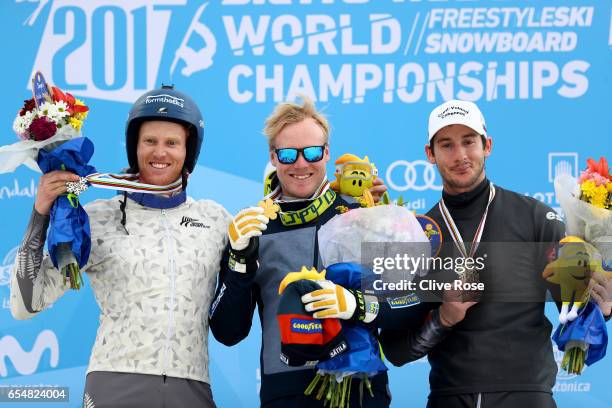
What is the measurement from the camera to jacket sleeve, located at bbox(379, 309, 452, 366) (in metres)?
3.09

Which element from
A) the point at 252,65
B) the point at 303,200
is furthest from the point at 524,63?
the point at 303,200

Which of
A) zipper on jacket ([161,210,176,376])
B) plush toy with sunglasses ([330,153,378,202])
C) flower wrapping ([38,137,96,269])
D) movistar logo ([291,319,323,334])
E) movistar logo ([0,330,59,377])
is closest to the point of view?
movistar logo ([291,319,323,334])

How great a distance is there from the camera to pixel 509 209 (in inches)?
126

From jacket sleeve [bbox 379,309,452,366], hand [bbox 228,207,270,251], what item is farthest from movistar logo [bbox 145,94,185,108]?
jacket sleeve [bbox 379,309,452,366]

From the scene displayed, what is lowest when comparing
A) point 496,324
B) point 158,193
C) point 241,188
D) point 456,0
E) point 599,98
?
point 496,324

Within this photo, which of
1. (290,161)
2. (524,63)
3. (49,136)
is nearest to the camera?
(49,136)

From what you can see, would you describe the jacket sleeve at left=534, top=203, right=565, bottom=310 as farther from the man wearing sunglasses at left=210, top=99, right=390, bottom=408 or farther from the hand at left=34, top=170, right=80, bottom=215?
the hand at left=34, top=170, right=80, bottom=215

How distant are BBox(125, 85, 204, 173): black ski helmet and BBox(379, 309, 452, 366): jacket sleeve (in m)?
1.04

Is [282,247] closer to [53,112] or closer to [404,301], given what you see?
[404,301]

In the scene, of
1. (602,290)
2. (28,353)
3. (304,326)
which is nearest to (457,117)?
(602,290)

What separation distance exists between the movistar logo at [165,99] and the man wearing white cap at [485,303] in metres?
0.99

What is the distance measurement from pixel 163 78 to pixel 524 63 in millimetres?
2107

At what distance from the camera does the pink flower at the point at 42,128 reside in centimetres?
290

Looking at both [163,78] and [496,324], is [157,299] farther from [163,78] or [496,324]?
[163,78]
